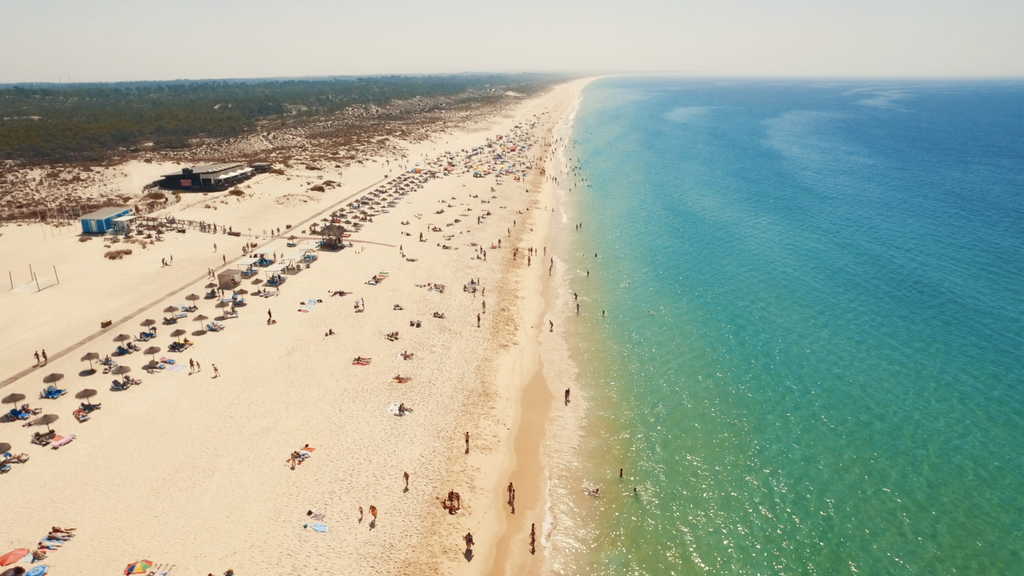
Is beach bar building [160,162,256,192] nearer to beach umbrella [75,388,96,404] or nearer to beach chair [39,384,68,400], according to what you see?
beach chair [39,384,68,400]

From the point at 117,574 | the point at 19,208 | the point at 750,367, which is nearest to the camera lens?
the point at 117,574

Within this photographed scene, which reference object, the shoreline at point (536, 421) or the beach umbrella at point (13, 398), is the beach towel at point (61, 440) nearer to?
the beach umbrella at point (13, 398)

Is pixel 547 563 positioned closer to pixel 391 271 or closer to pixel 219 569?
pixel 219 569

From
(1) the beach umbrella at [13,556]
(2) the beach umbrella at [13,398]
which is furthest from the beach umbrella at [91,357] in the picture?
(1) the beach umbrella at [13,556]

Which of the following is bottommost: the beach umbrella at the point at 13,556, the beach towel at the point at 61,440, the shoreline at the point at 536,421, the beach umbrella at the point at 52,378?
the shoreline at the point at 536,421

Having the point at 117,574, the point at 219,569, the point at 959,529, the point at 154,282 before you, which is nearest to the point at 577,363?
the point at 959,529

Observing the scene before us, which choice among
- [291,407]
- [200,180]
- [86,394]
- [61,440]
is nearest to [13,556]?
[61,440]

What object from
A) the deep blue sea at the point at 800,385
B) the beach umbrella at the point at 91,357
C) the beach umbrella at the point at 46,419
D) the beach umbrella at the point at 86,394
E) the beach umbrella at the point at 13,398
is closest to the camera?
the deep blue sea at the point at 800,385
